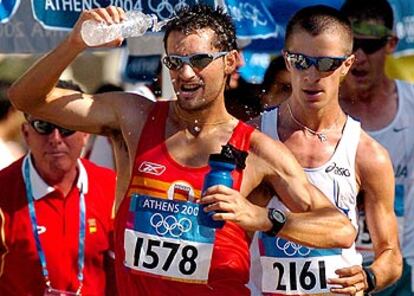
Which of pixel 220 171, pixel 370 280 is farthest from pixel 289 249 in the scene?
pixel 220 171

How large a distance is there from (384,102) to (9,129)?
9.40ft

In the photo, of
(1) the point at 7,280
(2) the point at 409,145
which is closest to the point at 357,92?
(2) the point at 409,145

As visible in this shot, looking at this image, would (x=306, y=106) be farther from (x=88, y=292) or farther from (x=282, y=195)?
(x=88, y=292)

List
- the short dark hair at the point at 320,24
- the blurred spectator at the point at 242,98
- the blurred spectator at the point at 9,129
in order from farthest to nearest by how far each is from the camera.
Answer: the blurred spectator at the point at 9,129 → the blurred spectator at the point at 242,98 → the short dark hair at the point at 320,24

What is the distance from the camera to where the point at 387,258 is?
7.62m

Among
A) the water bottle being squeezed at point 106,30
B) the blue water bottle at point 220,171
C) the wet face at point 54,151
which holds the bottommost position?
the wet face at point 54,151

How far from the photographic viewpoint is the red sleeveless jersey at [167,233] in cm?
669

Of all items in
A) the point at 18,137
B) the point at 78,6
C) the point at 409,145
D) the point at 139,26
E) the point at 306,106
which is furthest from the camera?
the point at 18,137

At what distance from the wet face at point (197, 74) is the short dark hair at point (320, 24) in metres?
0.78

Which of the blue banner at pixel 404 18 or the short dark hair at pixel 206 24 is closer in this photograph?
the short dark hair at pixel 206 24

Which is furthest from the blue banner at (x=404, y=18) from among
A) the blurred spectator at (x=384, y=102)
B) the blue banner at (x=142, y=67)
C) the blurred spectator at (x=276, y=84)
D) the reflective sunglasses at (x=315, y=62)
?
the reflective sunglasses at (x=315, y=62)

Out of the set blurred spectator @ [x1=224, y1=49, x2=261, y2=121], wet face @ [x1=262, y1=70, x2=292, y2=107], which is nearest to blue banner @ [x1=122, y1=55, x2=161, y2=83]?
blurred spectator @ [x1=224, y1=49, x2=261, y2=121]

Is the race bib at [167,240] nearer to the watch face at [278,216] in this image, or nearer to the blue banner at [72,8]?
the watch face at [278,216]

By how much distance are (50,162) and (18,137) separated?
2789mm
